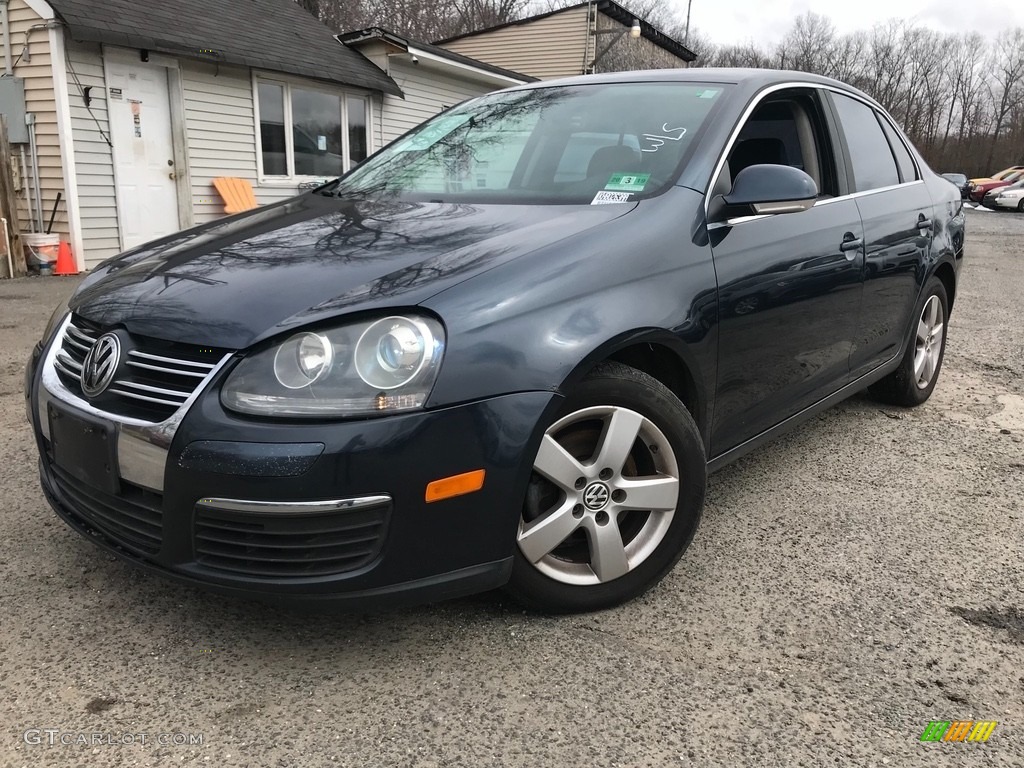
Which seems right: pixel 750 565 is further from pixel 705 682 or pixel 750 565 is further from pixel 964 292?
pixel 964 292

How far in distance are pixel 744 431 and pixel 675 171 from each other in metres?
0.91

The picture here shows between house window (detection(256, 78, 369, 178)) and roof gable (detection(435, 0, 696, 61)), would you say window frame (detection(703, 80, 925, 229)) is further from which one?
roof gable (detection(435, 0, 696, 61))

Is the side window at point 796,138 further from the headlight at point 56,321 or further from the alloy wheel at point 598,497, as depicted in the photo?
the headlight at point 56,321

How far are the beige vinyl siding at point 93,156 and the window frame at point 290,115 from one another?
2334mm

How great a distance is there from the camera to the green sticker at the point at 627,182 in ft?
8.46

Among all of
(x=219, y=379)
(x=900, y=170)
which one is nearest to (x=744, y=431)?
(x=219, y=379)

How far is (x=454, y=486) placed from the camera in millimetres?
1884

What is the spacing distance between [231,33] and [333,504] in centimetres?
1076

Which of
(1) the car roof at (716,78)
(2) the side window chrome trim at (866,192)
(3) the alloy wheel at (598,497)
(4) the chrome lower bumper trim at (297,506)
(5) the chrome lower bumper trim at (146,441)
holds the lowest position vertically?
(3) the alloy wheel at (598,497)

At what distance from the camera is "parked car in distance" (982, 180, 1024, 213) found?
1169 inches

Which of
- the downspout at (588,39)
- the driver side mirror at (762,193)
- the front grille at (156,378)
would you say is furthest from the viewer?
the downspout at (588,39)

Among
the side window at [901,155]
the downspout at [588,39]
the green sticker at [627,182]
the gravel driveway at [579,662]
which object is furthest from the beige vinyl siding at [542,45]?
the gravel driveway at [579,662]

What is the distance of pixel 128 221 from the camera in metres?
9.67

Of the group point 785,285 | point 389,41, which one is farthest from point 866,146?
point 389,41
